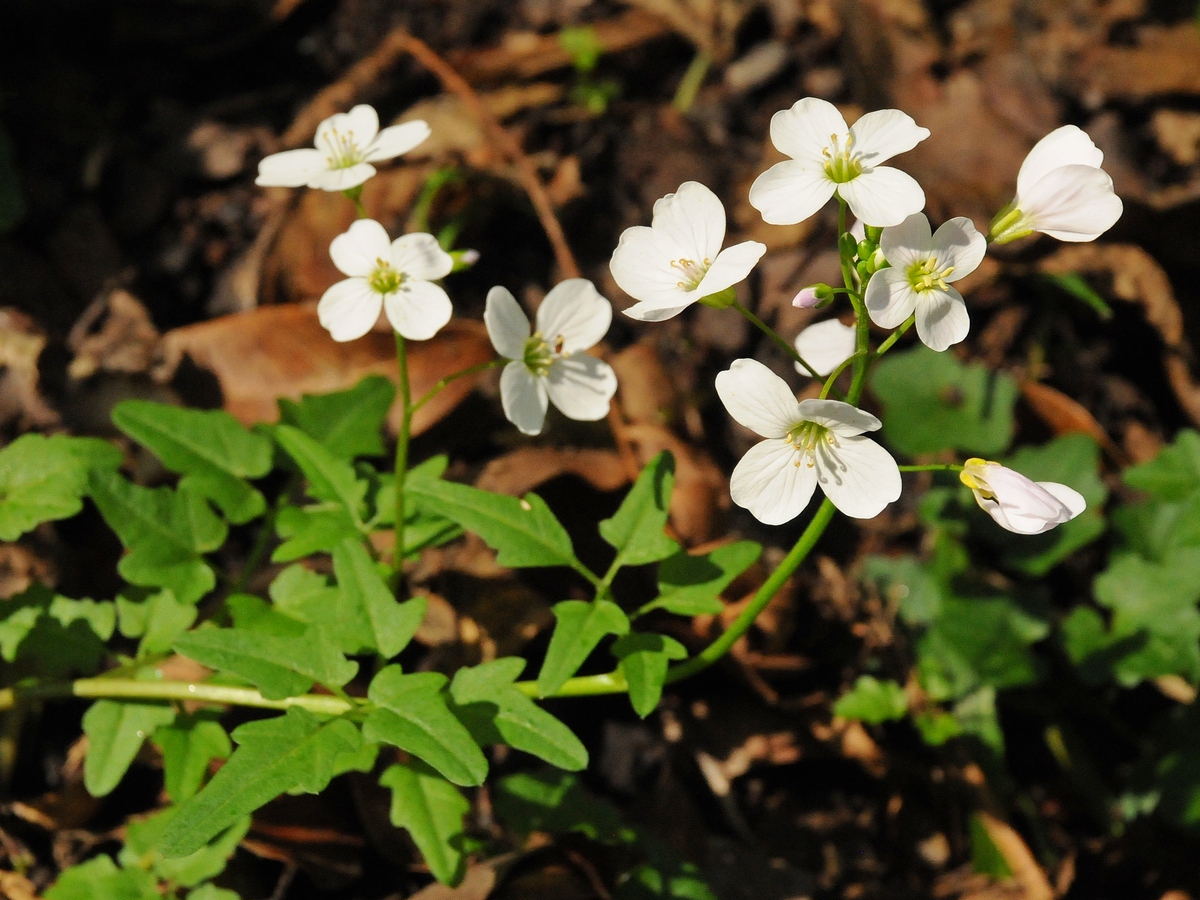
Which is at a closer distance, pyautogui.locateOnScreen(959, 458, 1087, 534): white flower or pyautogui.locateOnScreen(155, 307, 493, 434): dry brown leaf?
pyautogui.locateOnScreen(959, 458, 1087, 534): white flower

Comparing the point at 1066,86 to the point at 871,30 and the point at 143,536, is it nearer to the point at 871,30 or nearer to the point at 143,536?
the point at 871,30

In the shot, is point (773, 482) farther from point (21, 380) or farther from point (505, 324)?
point (21, 380)

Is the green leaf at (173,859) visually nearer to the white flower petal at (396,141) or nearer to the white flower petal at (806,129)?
the white flower petal at (396,141)

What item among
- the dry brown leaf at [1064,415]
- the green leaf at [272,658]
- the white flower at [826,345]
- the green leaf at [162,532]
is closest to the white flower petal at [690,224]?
the white flower at [826,345]

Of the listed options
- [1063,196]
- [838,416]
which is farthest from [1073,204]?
[838,416]

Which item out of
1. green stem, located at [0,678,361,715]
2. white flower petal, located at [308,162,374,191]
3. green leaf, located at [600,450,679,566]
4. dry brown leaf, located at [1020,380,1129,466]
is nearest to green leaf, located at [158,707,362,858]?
green stem, located at [0,678,361,715]

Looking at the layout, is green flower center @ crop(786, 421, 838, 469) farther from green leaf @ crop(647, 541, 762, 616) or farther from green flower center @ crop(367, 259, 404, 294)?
green flower center @ crop(367, 259, 404, 294)

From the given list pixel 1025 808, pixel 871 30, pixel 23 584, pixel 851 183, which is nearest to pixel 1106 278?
pixel 871 30
